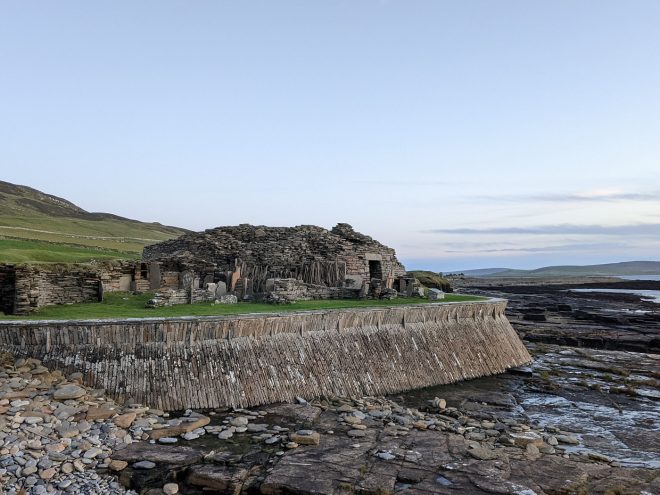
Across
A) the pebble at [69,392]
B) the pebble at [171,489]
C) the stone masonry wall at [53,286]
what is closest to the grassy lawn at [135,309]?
the stone masonry wall at [53,286]

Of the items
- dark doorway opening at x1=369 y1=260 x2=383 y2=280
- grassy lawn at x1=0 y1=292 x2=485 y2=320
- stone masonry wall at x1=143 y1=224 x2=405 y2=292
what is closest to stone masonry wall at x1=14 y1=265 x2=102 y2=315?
grassy lawn at x1=0 y1=292 x2=485 y2=320

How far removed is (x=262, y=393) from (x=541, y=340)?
23.6 metres

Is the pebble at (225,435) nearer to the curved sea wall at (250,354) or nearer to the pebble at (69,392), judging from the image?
the curved sea wall at (250,354)

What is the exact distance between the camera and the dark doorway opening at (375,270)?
28.0m

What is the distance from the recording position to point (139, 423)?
37.9 feet

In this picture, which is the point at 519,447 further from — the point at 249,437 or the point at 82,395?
the point at 82,395

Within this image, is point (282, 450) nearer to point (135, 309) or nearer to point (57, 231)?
point (135, 309)

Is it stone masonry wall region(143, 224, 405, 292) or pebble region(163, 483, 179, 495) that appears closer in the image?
pebble region(163, 483, 179, 495)

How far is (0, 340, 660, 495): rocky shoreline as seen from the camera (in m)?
9.33

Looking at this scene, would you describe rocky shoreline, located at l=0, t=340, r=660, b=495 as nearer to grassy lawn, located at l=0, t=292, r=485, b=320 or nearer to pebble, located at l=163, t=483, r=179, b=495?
pebble, located at l=163, t=483, r=179, b=495

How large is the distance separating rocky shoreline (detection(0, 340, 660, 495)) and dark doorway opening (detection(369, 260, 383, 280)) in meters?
13.4

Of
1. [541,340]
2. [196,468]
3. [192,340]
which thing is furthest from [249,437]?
[541,340]

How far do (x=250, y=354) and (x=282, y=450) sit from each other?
417 centimetres

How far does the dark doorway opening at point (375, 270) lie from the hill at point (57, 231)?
605 inches
